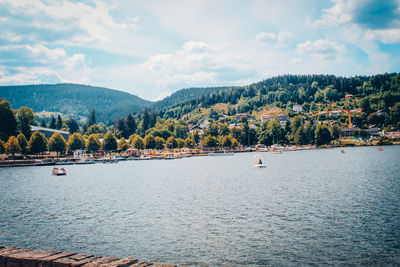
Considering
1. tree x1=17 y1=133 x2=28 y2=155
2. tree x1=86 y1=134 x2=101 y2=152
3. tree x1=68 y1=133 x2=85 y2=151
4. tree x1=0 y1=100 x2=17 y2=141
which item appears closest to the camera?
tree x1=0 y1=100 x2=17 y2=141

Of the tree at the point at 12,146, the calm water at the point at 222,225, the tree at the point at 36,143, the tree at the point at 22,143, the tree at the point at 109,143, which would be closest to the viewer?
the calm water at the point at 222,225

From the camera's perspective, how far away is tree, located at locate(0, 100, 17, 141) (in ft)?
451

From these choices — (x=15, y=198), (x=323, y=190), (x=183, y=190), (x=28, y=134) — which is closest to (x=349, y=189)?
(x=323, y=190)

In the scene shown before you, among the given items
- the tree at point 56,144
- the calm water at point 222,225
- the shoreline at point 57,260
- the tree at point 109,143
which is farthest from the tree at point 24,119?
the shoreline at point 57,260

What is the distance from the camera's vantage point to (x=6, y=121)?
141 m

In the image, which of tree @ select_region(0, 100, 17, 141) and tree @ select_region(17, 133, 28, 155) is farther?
tree @ select_region(17, 133, 28, 155)

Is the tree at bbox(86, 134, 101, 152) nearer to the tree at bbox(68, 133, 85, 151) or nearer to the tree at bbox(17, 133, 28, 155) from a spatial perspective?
the tree at bbox(68, 133, 85, 151)

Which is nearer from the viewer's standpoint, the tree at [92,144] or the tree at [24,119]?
the tree at [24,119]

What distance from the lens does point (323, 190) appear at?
5141 cm

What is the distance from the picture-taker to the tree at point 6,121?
138m

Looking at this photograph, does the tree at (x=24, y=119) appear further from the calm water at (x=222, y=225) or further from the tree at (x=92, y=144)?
the calm water at (x=222, y=225)

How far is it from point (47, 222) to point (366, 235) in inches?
1199

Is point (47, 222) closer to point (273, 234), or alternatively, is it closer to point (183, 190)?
point (273, 234)

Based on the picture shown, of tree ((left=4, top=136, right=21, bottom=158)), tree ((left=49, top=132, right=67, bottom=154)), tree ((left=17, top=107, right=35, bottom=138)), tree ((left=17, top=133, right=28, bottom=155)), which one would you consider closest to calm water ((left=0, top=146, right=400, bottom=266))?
tree ((left=4, top=136, right=21, bottom=158))
